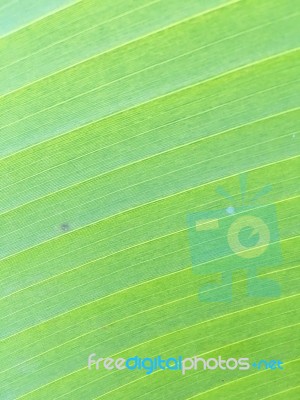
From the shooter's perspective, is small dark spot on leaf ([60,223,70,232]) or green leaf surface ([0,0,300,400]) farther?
small dark spot on leaf ([60,223,70,232])

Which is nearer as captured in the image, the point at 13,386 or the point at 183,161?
the point at 183,161

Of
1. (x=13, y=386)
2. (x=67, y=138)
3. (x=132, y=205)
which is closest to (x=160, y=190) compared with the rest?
(x=132, y=205)

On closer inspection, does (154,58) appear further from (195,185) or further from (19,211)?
(19,211)

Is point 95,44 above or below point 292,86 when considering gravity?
above

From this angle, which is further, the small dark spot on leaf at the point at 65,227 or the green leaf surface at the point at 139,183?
the small dark spot on leaf at the point at 65,227

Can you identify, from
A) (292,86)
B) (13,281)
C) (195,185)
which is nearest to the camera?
(292,86)

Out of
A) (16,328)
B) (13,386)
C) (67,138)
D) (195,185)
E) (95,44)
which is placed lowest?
(13,386)

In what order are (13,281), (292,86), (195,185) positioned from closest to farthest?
(292,86) < (195,185) < (13,281)
